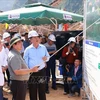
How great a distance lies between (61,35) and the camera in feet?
27.4

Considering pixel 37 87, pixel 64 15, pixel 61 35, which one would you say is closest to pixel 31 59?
pixel 37 87

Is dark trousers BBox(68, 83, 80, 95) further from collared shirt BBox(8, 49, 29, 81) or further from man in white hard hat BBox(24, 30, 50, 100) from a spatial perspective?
collared shirt BBox(8, 49, 29, 81)

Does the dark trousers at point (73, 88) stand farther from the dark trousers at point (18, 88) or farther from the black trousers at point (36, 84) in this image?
the dark trousers at point (18, 88)

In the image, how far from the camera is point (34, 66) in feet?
17.3

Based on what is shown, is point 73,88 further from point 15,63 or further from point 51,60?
point 15,63

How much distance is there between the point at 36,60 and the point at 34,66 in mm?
210

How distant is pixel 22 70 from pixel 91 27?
155cm

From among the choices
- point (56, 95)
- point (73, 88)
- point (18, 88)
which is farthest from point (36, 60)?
point (56, 95)

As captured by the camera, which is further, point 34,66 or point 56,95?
point 56,95

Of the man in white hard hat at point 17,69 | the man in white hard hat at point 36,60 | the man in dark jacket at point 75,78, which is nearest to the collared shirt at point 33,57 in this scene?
the man in white hard hat at point 36,60

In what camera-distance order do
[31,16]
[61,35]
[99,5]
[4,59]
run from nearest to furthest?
[99,5]
[4,59]
[31,16]
[61,35]

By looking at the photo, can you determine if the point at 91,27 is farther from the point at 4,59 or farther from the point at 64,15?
the point at 64,15

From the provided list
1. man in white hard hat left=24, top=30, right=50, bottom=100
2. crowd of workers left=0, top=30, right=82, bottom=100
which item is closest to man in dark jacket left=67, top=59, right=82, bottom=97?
crowd of workers left=0, top=30, right=82, bottom=100

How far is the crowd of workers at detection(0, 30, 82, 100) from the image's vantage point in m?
4.36
